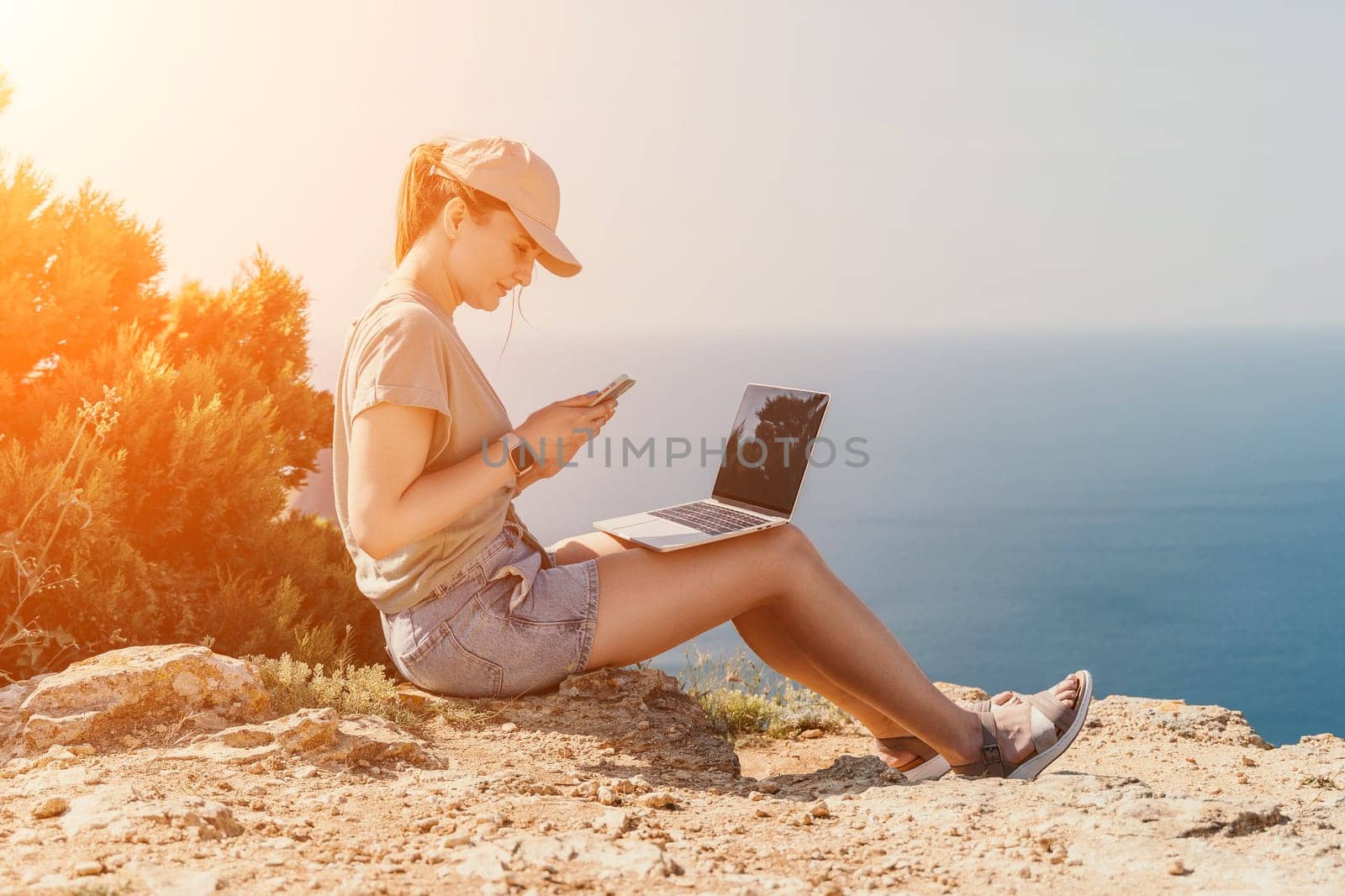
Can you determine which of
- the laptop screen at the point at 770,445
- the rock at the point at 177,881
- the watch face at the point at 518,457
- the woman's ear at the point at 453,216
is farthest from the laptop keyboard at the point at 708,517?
the rock at the point at 177,881

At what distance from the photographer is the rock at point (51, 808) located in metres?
2.39

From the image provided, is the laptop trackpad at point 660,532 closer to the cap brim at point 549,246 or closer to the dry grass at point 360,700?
the dry grass at point 360,700

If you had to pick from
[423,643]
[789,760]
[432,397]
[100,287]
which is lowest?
[789,760]

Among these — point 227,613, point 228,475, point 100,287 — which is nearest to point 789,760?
point 227,613

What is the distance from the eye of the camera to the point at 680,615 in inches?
126

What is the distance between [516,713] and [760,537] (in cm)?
98

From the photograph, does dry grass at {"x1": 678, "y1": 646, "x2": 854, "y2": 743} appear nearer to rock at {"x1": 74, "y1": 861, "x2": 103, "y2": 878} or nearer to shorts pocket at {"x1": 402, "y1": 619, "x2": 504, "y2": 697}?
shorts pocket at {"x1": 402, "y1": 619, "x2": 504, "y2": 697}

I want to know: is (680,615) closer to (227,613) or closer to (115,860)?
(115,860)

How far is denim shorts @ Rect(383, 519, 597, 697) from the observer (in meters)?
3.04

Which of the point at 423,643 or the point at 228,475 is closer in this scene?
the point at 423,643

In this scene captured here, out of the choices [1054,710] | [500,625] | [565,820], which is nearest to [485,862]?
[565,820]

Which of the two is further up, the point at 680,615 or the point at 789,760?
the point at 680,615

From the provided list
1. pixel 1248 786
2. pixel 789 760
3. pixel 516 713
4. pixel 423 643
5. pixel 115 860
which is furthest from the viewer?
pixel 789 760

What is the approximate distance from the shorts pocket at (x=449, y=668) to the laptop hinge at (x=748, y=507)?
3.56 feet
